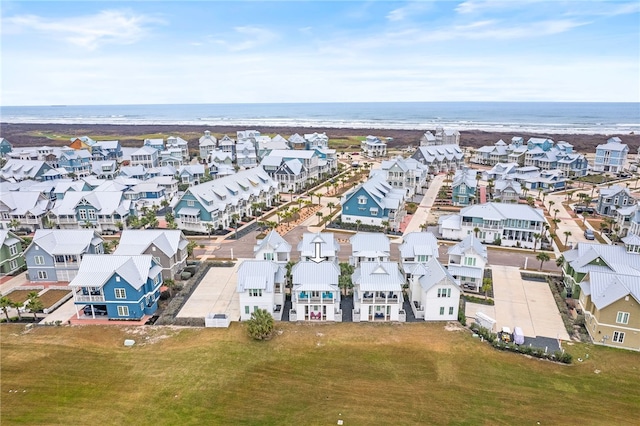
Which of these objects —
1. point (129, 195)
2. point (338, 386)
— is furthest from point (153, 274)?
point (129, 195)

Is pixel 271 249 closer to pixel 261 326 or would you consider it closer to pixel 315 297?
pixel 315 297

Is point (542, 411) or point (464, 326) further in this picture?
point (464, 326)

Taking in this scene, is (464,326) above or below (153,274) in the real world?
below

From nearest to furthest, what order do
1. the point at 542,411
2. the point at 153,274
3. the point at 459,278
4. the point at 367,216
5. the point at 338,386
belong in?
the point at 542,411 < the point at 338,386 < the point at 153,274 < the point at 459,278 < the point at 367,216

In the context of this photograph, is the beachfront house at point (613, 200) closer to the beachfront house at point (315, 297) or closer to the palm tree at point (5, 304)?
the beachfront house at point (315, 297)

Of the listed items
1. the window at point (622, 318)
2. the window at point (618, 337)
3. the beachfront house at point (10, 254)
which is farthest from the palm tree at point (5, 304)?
the window at point (622, 318)

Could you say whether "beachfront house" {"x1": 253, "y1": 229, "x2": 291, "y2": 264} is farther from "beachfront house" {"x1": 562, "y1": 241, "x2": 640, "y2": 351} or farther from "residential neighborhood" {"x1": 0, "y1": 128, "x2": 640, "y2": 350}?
"beachfront house" {"x1": 562, "y1": 241, "x2": 640, "y2": 351}

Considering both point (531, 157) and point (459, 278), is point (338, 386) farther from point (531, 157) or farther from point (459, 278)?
point (531, 157)

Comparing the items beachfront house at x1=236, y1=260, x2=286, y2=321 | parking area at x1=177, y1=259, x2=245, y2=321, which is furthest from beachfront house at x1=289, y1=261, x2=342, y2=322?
parking area at x1=177, y1=259, x2=245, y2=321
